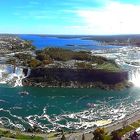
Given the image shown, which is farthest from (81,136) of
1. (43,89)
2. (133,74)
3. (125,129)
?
(133,74)

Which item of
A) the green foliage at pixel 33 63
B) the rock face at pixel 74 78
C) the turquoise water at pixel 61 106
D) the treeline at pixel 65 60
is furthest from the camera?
the treeline at pixel 65 60

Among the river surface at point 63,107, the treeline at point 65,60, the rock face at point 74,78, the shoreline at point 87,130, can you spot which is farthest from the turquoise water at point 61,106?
the treeline at point 65,60

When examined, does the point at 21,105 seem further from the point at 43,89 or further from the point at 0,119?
the point at 43,89

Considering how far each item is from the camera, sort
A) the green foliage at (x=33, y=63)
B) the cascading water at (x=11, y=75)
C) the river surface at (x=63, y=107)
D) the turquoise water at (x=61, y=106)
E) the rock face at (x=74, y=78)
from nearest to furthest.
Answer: the river surface at (x=63, y=107) → the turquoise water at (x=61, y=106) → the rock face at (x=74, y=78) → the cascading water at (x=11, y=75) → the green foliage at (x=33, y=63)

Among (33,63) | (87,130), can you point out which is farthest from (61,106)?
(33,63)

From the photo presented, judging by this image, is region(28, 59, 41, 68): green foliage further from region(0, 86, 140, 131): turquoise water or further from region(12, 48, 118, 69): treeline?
region(0, 86, 140, 131): turquoise water

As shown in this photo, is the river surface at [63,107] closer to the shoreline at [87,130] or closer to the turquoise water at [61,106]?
the turquoise water at [61,106]

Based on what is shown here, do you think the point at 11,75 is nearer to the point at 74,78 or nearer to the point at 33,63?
the point at 33,63
